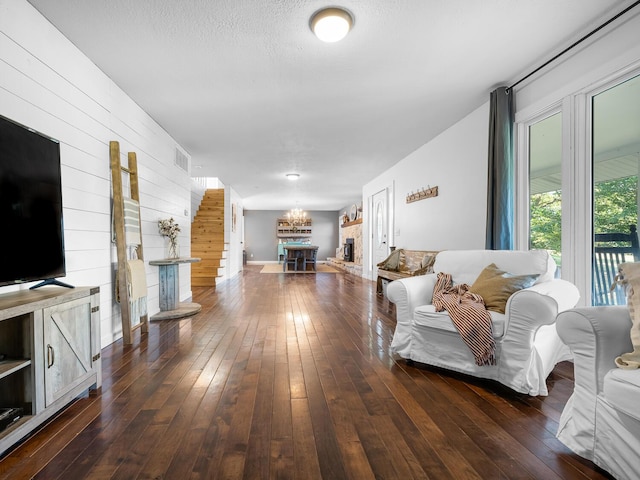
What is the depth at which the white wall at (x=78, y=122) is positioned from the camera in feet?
6.53

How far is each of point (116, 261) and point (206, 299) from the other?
2.25m

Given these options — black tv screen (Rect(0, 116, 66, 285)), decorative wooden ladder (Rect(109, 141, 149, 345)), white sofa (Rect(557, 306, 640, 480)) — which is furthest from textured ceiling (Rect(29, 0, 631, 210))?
white sofa (Rect(557, 306, 640, 480))

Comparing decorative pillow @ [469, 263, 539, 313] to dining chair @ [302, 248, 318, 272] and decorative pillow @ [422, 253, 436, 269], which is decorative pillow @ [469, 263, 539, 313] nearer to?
decorative pillow @ [422, 253, 436, 269]

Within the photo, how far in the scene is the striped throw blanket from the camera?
6.63ft

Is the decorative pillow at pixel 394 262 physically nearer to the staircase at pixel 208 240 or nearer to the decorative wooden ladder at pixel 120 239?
the decorative wooden ladder at pixel 120 239

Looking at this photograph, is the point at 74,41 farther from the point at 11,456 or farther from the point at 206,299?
the point at 206,299

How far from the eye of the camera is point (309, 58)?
269 centimetres

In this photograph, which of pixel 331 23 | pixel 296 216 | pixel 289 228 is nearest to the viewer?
pixel 331 23

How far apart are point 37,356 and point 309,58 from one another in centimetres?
273

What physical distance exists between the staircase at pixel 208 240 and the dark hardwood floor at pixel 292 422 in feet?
13.5

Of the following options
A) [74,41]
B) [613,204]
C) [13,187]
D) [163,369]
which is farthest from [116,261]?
[613,204]

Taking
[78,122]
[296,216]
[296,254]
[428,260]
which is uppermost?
[78,122]

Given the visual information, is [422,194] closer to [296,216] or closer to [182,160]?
[182,160]

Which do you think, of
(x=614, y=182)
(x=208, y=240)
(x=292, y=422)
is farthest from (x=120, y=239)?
(x=208, y=240)
